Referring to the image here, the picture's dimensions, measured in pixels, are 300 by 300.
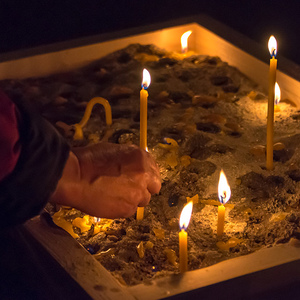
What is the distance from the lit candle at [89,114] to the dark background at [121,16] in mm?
1252

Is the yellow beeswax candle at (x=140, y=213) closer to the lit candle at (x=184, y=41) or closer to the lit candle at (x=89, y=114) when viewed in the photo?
the lit candle at (x=89, y=114)

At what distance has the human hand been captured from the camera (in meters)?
1.34

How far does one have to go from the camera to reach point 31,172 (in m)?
1.24

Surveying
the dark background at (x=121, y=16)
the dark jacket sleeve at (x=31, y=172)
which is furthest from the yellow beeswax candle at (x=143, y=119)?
the dark background at (x=121, y=16)

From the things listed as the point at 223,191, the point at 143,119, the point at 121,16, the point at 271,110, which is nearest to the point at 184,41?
the point at 271,110

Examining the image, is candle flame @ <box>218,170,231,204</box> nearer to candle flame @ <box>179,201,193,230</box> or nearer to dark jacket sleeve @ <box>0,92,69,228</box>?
candle flame @ <box>179,201,193,230</box>

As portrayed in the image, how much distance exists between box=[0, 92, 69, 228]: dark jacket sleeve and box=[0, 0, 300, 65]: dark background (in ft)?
6.14

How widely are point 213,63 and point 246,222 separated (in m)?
0.86

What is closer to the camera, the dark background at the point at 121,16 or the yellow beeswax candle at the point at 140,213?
the yellow beeswax candle at the point at 140,213

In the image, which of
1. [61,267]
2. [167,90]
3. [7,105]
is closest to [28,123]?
[7,105]

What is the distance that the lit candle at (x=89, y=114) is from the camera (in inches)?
74.0

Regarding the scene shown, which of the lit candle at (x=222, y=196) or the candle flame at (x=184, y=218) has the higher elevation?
the candle flame at (x=184, y=218)

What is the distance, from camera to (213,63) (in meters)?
2.27

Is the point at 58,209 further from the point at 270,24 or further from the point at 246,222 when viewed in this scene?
the point at 270,24
